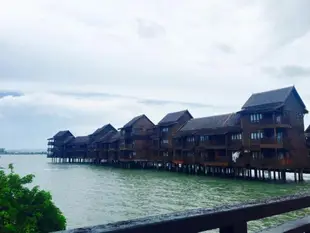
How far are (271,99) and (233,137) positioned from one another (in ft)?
23.9

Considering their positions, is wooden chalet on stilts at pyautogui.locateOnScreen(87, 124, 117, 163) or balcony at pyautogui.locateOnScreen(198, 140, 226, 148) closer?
balcony at pyautogui.locateOnScreen(198, 140, 226, 148)

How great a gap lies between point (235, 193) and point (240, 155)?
13102mm

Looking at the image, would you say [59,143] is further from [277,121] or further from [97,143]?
[277,121]

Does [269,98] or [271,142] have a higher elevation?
[269,98]

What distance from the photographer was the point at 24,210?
33.2ft

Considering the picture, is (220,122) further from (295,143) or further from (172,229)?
(172,229)

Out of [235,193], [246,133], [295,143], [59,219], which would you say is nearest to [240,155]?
[246,133]

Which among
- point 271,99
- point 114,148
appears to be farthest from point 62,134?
point 271,99

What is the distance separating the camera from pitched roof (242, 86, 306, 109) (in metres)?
37.5

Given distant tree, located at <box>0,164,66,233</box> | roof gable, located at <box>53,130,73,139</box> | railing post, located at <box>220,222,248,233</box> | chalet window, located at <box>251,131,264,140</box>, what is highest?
roof gable, located at <box>53,130,73,139</box>

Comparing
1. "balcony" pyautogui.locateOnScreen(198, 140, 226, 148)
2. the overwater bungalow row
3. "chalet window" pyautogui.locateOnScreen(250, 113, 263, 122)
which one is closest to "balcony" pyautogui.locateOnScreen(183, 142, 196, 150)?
the overwater bungalow row

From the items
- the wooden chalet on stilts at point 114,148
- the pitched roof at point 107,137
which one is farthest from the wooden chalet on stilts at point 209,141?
the pitched roof at point 107,137

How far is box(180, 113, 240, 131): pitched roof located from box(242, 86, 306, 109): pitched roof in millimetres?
3582

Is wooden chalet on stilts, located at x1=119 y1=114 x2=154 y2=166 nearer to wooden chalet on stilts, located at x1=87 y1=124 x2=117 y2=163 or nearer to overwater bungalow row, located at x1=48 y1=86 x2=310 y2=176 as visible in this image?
overwater bungalow row, located at x1=48 y1=86 x2=310 y2=176
